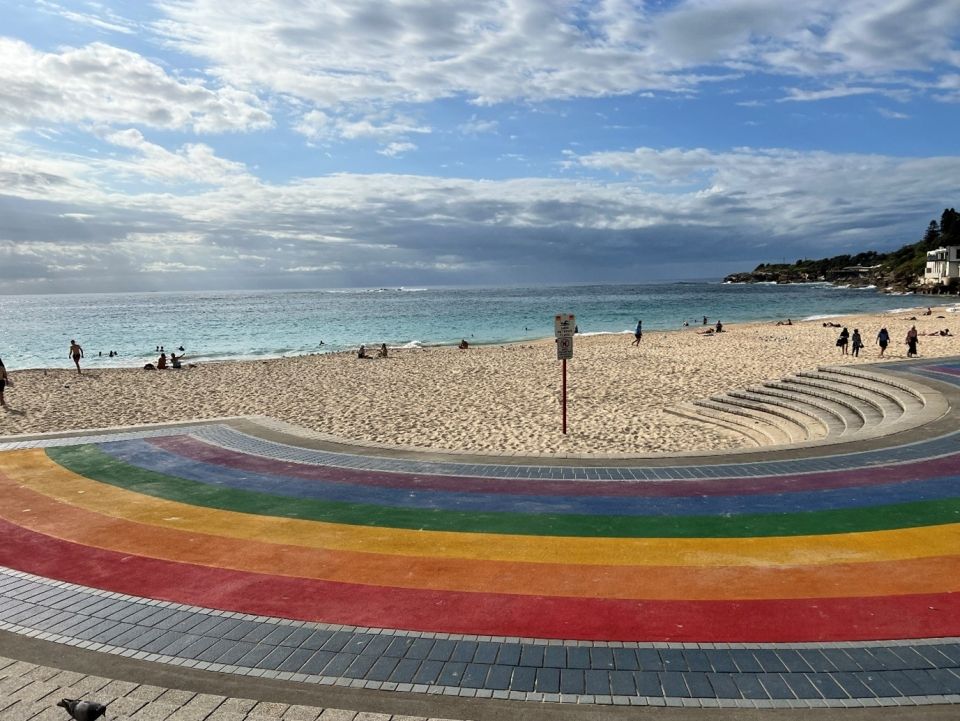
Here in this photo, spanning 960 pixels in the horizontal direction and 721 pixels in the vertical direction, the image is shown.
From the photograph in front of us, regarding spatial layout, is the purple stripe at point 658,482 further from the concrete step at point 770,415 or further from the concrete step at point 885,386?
the concrete step at point 885,386

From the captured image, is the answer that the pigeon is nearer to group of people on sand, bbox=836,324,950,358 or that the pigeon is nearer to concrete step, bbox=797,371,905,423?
concrete step, bbox=797,371,905,423

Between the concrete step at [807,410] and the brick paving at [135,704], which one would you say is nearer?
the brick paving at [135,704]

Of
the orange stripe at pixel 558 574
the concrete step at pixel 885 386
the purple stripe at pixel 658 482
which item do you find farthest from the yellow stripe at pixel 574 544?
the concrete step at pixel 885 386

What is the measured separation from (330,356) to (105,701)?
3493 cm

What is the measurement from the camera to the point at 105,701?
4312 mm

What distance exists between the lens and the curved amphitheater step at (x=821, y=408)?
12.3 meters

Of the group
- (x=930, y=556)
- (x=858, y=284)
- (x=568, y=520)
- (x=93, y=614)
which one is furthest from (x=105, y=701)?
(x=858, y=284)

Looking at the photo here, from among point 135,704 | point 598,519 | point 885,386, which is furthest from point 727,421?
point 135,704

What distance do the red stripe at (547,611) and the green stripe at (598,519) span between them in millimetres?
1549

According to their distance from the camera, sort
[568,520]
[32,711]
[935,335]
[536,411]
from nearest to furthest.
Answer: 1. [32,711]
2. [568,520]
3. [536,411]
4. [935,335]

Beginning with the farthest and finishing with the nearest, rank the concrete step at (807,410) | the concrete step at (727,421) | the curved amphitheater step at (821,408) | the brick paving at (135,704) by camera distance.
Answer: the concrete step at (727,421)
the concrete step at (807,410)
the curved amphitheater step at (821,408)
the brick paving at (135,704)

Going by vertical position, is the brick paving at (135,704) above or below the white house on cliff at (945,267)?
below

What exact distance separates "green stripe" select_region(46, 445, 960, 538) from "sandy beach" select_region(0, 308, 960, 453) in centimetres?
480

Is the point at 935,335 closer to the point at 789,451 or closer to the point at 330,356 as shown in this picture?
the point at 789,451
